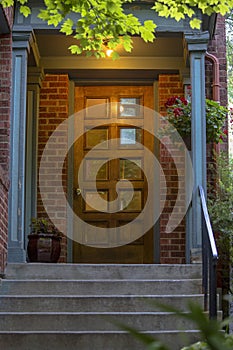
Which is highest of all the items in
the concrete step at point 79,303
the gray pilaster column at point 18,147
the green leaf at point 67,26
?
the green leaf at point 67,26

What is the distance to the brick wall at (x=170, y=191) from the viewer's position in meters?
7.16

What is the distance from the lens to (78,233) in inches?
289

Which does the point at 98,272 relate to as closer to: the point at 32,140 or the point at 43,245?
the point at 43,245

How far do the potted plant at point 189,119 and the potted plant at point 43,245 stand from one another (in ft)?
5.19

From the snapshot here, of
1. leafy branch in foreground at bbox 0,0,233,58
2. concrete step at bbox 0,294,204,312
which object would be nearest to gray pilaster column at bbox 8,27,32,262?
leafy branch in foreground at bbox 0,0,233,58

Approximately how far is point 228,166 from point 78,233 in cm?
189

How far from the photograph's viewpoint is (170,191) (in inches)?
287

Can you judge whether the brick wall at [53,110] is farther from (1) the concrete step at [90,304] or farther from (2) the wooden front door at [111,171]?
(1) the concrete step at [90,304]

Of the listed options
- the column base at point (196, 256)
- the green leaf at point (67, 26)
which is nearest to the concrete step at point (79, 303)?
the column base at point (196, 256)

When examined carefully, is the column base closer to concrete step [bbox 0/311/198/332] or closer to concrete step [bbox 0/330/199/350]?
concrete step [bbox 0/311/198/332]

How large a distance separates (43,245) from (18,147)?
3.37ft

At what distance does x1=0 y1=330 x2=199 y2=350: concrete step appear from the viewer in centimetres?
431

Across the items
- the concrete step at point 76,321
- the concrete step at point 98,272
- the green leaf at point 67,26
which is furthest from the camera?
the green leaf at point 67,26

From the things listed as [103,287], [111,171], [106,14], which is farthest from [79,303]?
[111,171]
